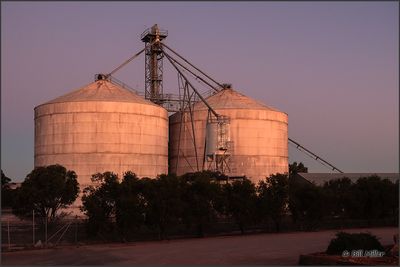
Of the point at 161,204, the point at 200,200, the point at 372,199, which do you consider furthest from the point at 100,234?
the point at 372,199

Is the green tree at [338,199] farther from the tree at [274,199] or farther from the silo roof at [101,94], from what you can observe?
the silo roof at [101,94]

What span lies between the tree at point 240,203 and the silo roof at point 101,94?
62.9 feet

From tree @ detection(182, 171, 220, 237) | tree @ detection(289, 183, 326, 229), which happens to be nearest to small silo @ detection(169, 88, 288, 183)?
tree @ detection(289, 183, 326, 229)

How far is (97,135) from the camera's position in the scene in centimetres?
5991

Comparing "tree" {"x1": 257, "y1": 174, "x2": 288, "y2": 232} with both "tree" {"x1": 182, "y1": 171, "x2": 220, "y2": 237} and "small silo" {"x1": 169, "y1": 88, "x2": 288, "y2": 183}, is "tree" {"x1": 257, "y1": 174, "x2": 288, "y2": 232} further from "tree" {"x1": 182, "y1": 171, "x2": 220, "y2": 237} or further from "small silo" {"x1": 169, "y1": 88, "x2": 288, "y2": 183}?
"small silo" {"x1": 169, "y1": 88, "x2": 288, "y2": 183}

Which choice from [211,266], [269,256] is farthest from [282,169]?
[211,266]

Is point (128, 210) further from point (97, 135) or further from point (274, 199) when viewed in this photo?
point (97, 135)

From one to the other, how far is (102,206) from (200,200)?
7948mm

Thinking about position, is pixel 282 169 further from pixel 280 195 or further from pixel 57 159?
pixel 57 159

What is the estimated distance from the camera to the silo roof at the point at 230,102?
229 feet

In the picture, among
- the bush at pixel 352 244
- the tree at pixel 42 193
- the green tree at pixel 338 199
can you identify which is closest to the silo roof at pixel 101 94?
the tree at pixel 42 193

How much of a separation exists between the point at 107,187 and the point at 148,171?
1791 centimetres

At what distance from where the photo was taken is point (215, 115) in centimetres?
6625

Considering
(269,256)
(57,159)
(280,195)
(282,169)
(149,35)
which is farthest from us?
(149,35)
